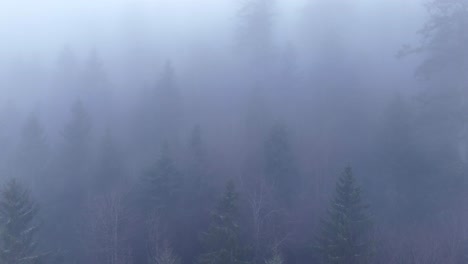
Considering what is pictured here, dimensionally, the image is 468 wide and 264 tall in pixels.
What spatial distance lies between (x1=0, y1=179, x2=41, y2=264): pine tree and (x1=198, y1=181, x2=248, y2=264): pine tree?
674cm

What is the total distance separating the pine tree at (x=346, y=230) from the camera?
20219 mm

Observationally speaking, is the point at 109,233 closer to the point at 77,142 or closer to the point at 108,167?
the point at 108,167

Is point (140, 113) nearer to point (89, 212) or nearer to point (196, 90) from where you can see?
point (196, 90)

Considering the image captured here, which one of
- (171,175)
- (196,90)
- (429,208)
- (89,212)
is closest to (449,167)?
(429,208)

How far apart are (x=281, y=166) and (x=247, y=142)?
7469 millimetres

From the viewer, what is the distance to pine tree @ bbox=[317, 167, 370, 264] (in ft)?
66.3

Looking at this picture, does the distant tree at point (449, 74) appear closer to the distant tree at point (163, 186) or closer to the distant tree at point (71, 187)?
the distant tree at point (163, 186)

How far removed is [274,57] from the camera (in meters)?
48.3

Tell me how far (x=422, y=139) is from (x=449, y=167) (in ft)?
15.4

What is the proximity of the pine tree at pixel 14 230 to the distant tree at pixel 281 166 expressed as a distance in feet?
49.3

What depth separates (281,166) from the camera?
32.1 m

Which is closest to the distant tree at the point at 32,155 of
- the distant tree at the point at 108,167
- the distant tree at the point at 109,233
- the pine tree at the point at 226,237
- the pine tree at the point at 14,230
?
the distant tree at the point at 108,167

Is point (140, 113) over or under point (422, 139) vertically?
over

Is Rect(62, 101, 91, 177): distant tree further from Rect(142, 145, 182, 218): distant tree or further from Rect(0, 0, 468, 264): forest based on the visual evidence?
Rect(142, 145, 182, 218): distant tree
